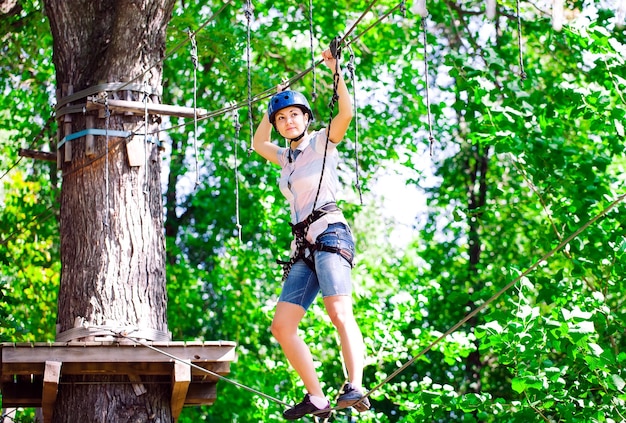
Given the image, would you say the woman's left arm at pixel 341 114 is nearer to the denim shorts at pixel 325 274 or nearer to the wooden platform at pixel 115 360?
the denim shorts at pixel 325 274

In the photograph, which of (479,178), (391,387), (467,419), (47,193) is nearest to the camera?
(467,419)

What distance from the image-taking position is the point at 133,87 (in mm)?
5934

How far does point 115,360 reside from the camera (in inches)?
196

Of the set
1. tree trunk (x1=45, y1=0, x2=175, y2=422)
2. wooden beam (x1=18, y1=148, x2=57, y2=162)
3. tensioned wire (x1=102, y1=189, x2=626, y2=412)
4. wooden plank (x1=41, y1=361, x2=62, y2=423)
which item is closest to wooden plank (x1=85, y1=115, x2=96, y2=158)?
tree trunk (x1=45, y1=0, x2=175, y2=422)

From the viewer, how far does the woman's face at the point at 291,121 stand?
446 cm

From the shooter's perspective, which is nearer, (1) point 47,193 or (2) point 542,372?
(2) point 542,372

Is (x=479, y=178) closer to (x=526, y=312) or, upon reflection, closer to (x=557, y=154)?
(x=557, y=154)

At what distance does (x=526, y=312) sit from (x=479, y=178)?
8.90m

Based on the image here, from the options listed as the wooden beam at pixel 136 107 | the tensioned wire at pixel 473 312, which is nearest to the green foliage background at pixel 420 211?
the wooden beam at pixel 136 107

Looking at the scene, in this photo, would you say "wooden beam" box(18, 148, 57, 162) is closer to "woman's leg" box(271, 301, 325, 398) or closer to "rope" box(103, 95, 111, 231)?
"rope" box(103, 95, 111, 231)

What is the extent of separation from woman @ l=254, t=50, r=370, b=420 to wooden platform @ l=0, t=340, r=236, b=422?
0.72 meters

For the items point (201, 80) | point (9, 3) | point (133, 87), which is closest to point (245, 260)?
point (201, 80)

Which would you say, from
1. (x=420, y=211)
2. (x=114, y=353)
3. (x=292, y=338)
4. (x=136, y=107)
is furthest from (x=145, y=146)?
(x=420, y=211)

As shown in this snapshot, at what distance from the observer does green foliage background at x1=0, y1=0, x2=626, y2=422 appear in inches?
265
